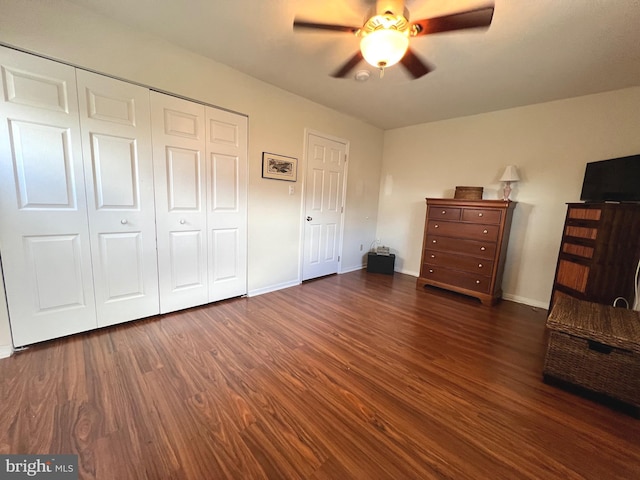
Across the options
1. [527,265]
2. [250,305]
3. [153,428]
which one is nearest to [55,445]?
[153,428]

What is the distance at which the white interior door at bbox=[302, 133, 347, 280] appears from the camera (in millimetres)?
3479

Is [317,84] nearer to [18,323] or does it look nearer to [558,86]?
[558,86]

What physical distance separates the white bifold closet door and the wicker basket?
278 centimetres

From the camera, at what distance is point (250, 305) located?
278cm

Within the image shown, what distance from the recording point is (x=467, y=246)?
10.5 feet

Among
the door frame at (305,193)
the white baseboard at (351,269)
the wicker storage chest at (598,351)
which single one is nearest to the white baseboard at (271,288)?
the door frame at (305,193)

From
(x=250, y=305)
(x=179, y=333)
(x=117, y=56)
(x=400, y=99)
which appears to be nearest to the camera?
(x=117, y=56)

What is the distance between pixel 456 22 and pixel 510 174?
2266 mm

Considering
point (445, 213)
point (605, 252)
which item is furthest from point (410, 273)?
point (605, 252)

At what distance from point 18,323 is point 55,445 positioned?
1.19 meters

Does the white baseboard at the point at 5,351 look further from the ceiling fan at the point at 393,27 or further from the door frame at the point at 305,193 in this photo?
the ceiling fan at the point at 393,27

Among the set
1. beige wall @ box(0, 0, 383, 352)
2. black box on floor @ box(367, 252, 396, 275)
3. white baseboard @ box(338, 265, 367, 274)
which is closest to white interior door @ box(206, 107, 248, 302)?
beige wall @ box(0, 0, 383, 352)

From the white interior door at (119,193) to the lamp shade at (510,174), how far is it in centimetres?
383

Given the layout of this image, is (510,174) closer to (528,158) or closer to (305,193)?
(528,158)
